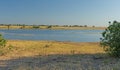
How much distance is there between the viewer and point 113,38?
15125 mm

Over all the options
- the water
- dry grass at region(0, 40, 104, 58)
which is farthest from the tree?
the water

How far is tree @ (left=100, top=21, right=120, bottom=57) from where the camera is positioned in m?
15.0

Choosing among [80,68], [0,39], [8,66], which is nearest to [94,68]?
[80,68]

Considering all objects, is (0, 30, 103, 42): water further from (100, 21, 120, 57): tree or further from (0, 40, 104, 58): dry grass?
(100, 21, 120, 57): tree

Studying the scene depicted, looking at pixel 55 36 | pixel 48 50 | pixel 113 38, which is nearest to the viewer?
pixel 113 38

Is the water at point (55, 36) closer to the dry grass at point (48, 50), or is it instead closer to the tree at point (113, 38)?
the dry grass at point (48, 50)

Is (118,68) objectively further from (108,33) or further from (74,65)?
(108,33)

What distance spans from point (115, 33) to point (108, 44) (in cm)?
70

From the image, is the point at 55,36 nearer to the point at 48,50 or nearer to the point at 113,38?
the point at 48,50

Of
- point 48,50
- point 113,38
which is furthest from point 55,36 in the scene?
point 113,38

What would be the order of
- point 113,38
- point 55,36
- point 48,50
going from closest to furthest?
point 113,38 < point 48,50 < point 55,36

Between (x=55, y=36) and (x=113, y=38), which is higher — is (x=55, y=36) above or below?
below

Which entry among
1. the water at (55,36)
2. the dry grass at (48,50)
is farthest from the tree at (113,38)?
the water at (55,36)

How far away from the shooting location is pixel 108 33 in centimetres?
1537
